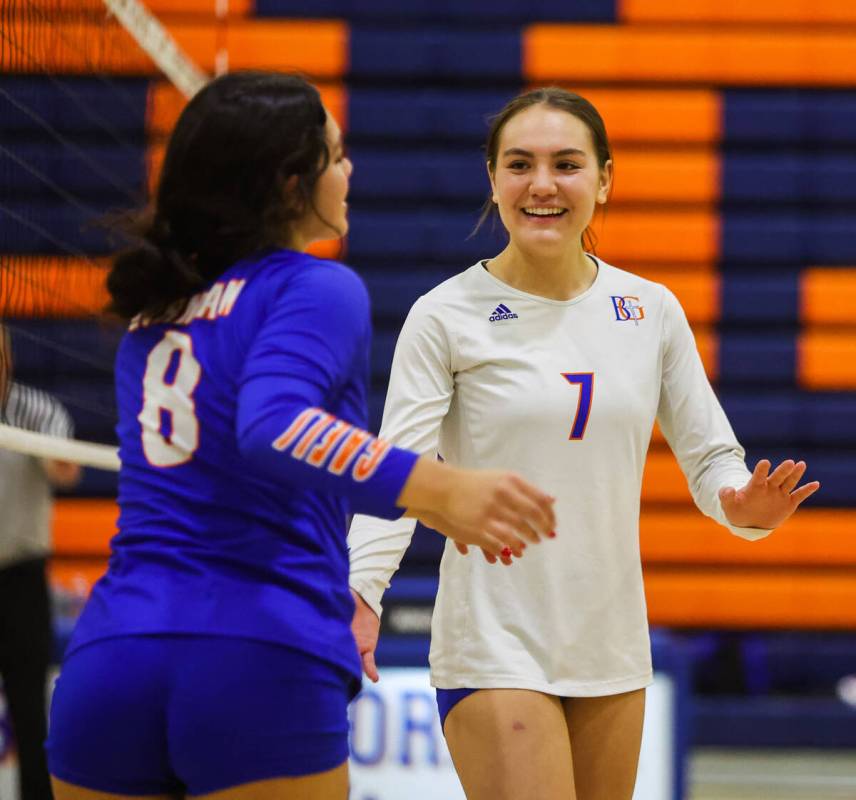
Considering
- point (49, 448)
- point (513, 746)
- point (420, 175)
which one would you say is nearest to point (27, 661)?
point (49, 448)

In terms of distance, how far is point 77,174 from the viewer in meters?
6.25

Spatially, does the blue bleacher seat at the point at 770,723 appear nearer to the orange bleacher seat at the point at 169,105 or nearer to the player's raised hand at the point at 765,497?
the orange bleacher seat at the point at 169,105

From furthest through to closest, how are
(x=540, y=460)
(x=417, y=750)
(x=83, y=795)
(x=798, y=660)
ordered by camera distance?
1. (x=798, y=660)
2. (x=417, y=750)
3. (x=540, y=460)
4. (x=83, y=795)

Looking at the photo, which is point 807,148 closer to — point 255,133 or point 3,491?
point 3,491

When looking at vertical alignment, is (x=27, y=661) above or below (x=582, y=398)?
below

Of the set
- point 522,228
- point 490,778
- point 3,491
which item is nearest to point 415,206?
point 3,491

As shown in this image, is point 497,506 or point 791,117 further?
point 791,117

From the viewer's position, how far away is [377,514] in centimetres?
155

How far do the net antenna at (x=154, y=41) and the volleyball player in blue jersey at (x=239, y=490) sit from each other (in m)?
2.79

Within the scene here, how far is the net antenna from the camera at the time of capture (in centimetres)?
449

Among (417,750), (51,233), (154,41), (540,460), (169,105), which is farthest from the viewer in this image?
(169,105)

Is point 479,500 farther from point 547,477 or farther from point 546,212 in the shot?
point 546,212

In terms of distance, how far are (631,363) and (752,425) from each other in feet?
13.6

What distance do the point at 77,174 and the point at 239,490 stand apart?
16.4 ft
